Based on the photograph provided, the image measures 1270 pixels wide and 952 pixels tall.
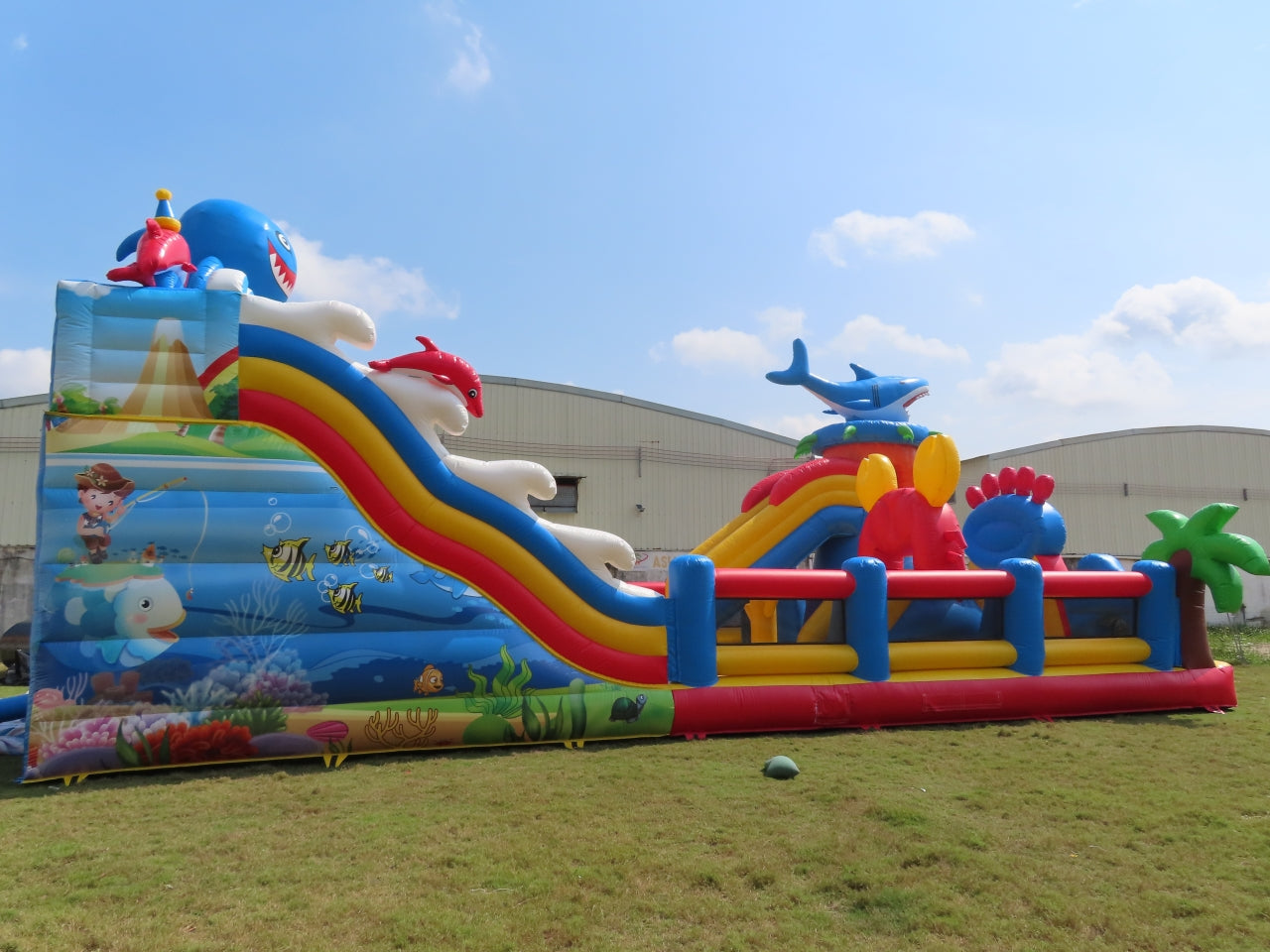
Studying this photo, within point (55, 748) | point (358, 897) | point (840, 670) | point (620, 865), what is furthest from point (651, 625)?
point (55, 748)

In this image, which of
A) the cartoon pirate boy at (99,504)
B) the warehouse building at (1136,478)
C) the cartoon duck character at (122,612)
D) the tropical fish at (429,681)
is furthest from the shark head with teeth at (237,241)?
the warehouse building at (1136,478)

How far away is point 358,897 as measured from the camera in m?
3.03

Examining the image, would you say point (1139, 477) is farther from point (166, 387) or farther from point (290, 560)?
point (166, 387)

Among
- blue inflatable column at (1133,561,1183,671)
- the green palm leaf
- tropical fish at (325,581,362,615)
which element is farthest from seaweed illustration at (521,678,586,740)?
the green palm leaf

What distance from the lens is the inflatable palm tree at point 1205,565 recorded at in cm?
683

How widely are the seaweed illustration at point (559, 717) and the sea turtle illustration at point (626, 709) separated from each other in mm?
197

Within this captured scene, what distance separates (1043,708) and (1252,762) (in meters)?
1.43

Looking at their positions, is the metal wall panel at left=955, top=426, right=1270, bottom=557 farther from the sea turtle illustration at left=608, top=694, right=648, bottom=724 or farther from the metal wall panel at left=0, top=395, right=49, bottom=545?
the metal wall panel at left=0, top=395, right=49, bottom=545

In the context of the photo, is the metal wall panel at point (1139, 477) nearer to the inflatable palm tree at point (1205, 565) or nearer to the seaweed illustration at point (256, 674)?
the inflatable palm tree at point (1205, 565)

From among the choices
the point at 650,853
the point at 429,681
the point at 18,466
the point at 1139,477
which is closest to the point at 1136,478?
the point at 1139,477

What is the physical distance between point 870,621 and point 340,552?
3.59 metres

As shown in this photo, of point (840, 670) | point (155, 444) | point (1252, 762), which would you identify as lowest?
point (1252, 762)

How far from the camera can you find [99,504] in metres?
4.73

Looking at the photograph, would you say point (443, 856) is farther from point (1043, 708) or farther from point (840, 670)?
point (1043, 708)
